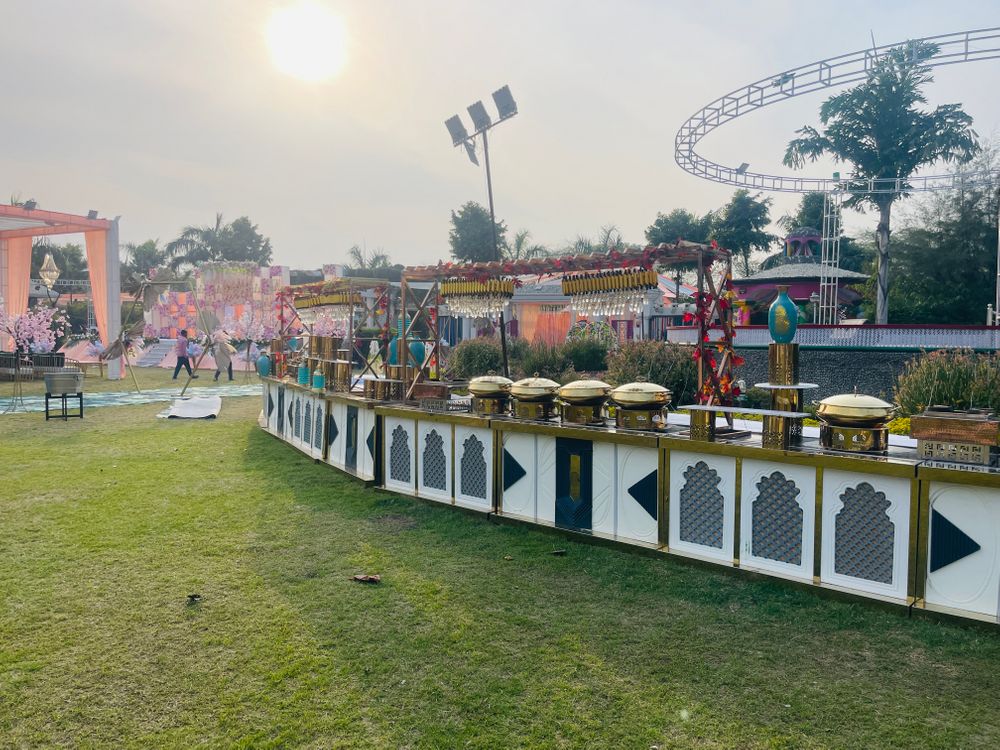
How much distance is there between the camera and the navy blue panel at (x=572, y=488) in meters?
5.86

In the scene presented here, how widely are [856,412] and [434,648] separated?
302 centimetres

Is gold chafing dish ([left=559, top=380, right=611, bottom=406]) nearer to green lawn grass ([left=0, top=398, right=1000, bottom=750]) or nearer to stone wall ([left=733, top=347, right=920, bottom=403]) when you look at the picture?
green lawn grass ([left=0, top=398, right=1000, bottom=750])

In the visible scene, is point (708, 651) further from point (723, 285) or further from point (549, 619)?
point (723, 285)

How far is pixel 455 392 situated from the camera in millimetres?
8680

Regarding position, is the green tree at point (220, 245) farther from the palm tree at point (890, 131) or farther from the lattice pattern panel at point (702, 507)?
the lattice pattern panel at point (702, 507)

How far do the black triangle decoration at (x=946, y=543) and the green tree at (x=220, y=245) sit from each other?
57.5 metres

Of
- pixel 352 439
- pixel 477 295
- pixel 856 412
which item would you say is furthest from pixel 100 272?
pixel 856 412

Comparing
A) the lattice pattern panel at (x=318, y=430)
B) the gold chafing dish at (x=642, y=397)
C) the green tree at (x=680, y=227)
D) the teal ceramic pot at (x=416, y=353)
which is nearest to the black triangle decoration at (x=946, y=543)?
the gold chafing dish at (x=642, y=397)

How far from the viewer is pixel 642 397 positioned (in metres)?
5.60

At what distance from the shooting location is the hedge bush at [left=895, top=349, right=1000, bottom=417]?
893 centimetres

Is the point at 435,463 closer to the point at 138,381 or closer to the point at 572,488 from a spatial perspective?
the point at 572,488

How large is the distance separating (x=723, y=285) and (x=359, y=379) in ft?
18.5

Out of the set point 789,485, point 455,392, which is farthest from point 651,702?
point 455,392

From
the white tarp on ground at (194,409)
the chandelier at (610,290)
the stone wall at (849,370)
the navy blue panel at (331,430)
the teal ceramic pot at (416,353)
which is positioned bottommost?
the white tarp on ground at (194,409)
